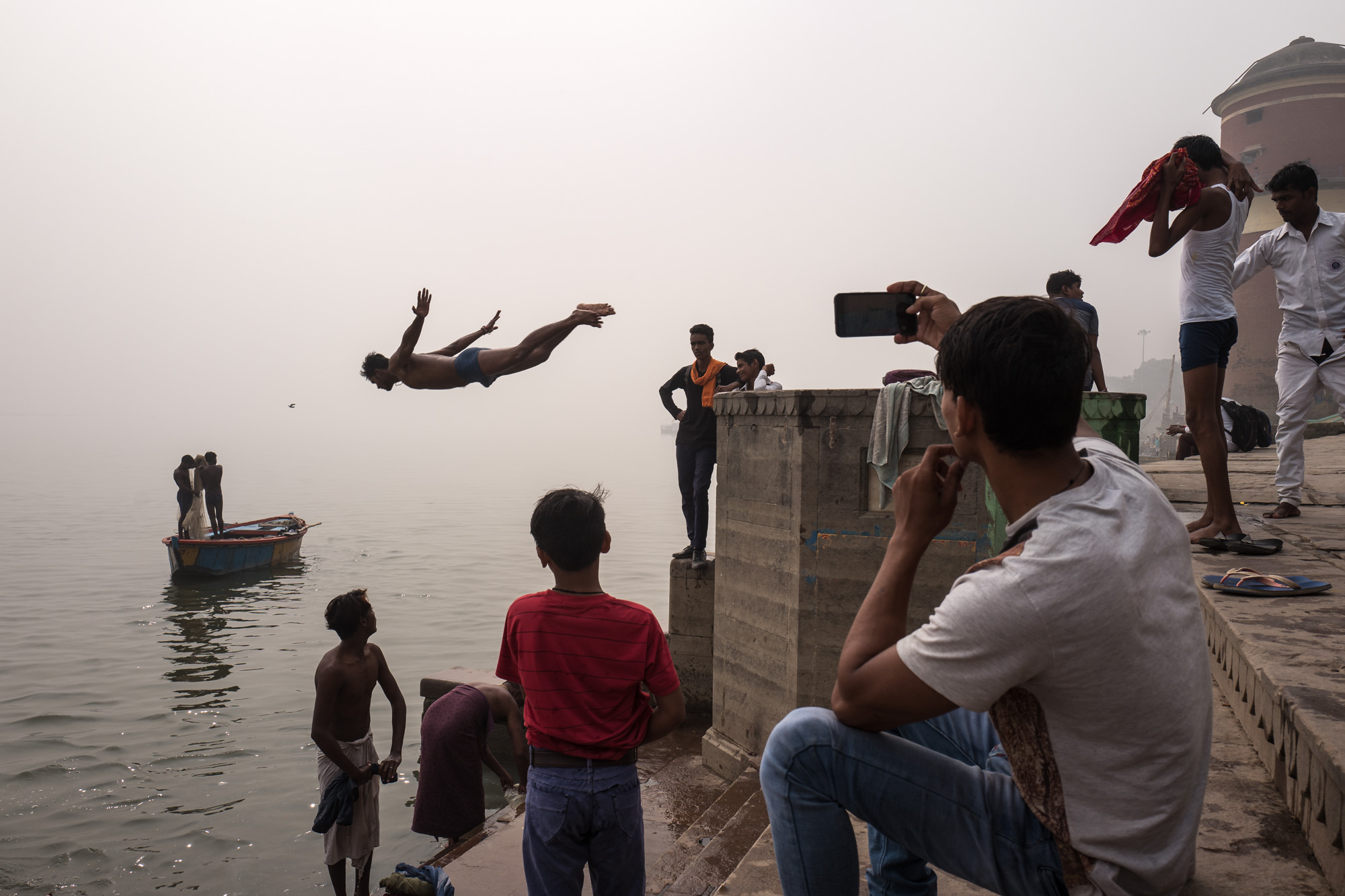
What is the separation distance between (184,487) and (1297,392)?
2503 cm

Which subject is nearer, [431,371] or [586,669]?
[586,669]

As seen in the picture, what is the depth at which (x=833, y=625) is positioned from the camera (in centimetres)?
690

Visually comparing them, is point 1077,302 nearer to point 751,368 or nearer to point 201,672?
point 751,368

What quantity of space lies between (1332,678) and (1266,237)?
383 centimetres

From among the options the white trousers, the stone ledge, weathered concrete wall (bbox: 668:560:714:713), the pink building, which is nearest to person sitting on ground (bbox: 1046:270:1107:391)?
the white trousers

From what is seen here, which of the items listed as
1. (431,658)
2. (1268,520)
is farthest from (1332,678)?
(431,658)

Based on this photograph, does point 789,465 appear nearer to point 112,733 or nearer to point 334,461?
point 112,733

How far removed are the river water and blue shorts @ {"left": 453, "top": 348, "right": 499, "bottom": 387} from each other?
223 inches

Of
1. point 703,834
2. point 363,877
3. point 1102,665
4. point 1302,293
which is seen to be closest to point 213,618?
point 363,877

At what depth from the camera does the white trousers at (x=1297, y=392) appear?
504cm

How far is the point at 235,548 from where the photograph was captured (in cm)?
2381

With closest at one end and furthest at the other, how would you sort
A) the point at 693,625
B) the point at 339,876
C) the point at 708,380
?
the point at 339,876 → the point at 708,380 → the point at 693,625

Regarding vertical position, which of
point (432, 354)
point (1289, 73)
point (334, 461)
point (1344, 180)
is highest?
point (1289, 73)

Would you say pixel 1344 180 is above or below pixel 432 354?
above
